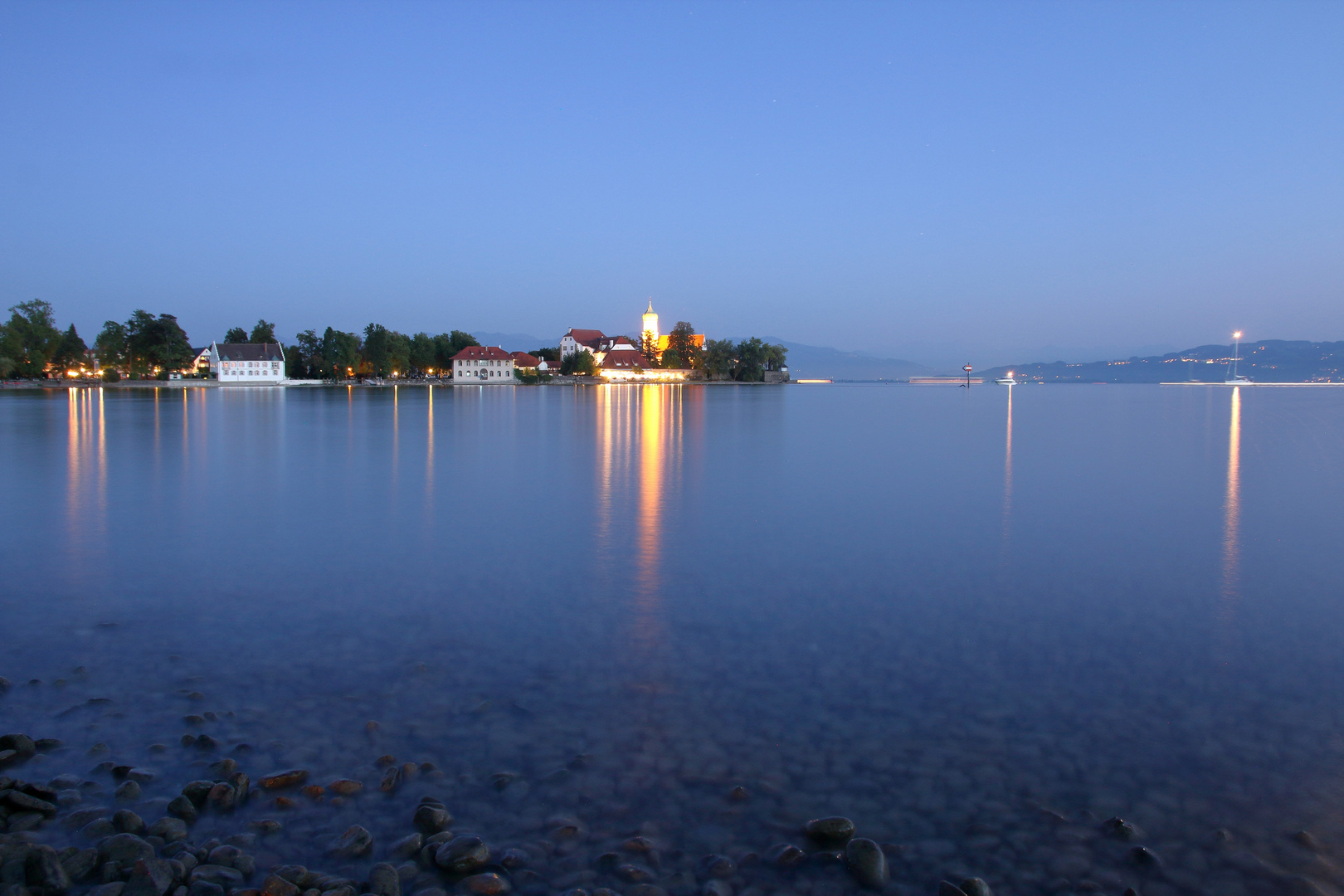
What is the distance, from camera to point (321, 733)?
17.6 feet

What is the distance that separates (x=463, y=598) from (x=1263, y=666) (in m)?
7.47

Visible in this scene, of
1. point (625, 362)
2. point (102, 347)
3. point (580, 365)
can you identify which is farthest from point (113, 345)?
point (625, 362)

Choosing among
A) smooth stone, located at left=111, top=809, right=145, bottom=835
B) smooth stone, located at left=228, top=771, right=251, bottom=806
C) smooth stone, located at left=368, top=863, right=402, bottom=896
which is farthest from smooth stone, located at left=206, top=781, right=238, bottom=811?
smooth stone, located at left=368, top=863, right=402, bottom=896

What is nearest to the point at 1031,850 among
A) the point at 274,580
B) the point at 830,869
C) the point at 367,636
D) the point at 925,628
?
the point at 830,869

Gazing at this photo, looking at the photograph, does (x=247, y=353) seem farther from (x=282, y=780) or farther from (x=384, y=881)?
(x=384, y=881)

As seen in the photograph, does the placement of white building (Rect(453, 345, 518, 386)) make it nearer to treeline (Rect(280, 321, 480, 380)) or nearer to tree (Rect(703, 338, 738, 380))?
treeline (Rect(280, 321, 480, 380))

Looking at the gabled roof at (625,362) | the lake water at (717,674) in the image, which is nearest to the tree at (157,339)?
the gabled roof at (625,362)

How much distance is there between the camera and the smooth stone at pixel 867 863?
3.95 meters

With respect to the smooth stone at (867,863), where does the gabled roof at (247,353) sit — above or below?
above

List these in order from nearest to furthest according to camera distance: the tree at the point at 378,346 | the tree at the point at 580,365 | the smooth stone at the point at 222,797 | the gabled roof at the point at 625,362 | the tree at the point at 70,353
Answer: the smooth stone at the point at 222,797 < the tree at the point at 70,353 < the tree at the point at 378,346 < the tree at the point at 580,365 < the gabled roof at the point at 625,362

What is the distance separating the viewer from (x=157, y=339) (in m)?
104

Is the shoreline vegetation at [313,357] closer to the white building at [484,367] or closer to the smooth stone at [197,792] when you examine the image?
the white building at [484,367]

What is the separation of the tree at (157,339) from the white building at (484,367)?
116 feet

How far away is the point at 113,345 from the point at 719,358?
85.4 meters
